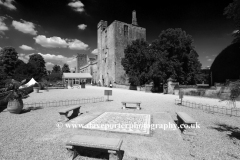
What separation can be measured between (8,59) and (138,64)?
38.8m

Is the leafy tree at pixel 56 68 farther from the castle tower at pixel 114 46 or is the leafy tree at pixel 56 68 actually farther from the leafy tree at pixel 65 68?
the castle tower at pixel 114 46

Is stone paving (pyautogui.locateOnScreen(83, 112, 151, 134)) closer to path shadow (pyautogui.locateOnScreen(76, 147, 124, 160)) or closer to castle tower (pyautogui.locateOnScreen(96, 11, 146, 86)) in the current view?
path shadow (pyautogui.locateOnScreen(76, 147, 124, 160))

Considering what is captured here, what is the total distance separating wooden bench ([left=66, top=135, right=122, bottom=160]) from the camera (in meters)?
3.28

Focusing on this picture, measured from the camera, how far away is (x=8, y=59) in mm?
38969

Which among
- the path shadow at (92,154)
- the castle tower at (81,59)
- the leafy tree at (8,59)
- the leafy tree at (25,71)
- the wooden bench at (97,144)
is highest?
the castle tower at (81,59)

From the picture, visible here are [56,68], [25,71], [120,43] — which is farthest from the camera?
[56,68]

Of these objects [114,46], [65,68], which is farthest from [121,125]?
[65,68]

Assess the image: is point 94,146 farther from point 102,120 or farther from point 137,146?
point 102,120

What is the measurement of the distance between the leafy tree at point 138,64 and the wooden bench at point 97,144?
62.9 ft

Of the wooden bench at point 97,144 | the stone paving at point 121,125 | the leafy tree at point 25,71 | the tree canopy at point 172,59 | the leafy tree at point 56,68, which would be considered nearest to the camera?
the wooden bench at point 97,144

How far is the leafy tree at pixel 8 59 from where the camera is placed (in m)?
38.2

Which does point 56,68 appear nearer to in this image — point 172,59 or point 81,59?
point 81,59

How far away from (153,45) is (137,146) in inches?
865

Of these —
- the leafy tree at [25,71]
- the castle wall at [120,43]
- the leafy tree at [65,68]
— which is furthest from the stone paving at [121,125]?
the leafy tree at [65,68]
